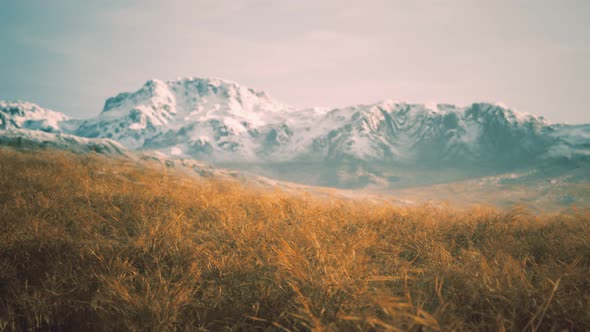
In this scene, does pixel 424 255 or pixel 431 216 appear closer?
pixel 424 255

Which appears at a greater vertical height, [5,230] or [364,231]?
[5,230]

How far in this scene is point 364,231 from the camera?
205 inches

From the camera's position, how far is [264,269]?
342cm

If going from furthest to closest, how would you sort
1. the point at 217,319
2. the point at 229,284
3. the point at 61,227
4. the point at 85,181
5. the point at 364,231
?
the point at 85,181
the point at 364,231
the point at 61,227
the point at 229,284
the point at 217,319

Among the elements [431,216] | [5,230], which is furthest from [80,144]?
[431,216]

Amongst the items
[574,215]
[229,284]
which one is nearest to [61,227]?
[229,284]

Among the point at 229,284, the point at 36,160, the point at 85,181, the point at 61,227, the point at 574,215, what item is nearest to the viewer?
the point at 229,284

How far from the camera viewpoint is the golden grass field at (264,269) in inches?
103

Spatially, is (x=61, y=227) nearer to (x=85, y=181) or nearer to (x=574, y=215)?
(x=85, y=181)

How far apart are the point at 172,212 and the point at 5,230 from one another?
7.21 feet

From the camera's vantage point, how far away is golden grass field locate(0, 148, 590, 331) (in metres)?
2.60

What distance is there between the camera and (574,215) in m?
6.23

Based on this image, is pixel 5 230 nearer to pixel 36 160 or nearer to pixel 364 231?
pixel 364 231

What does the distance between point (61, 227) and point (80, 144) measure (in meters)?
20.1
